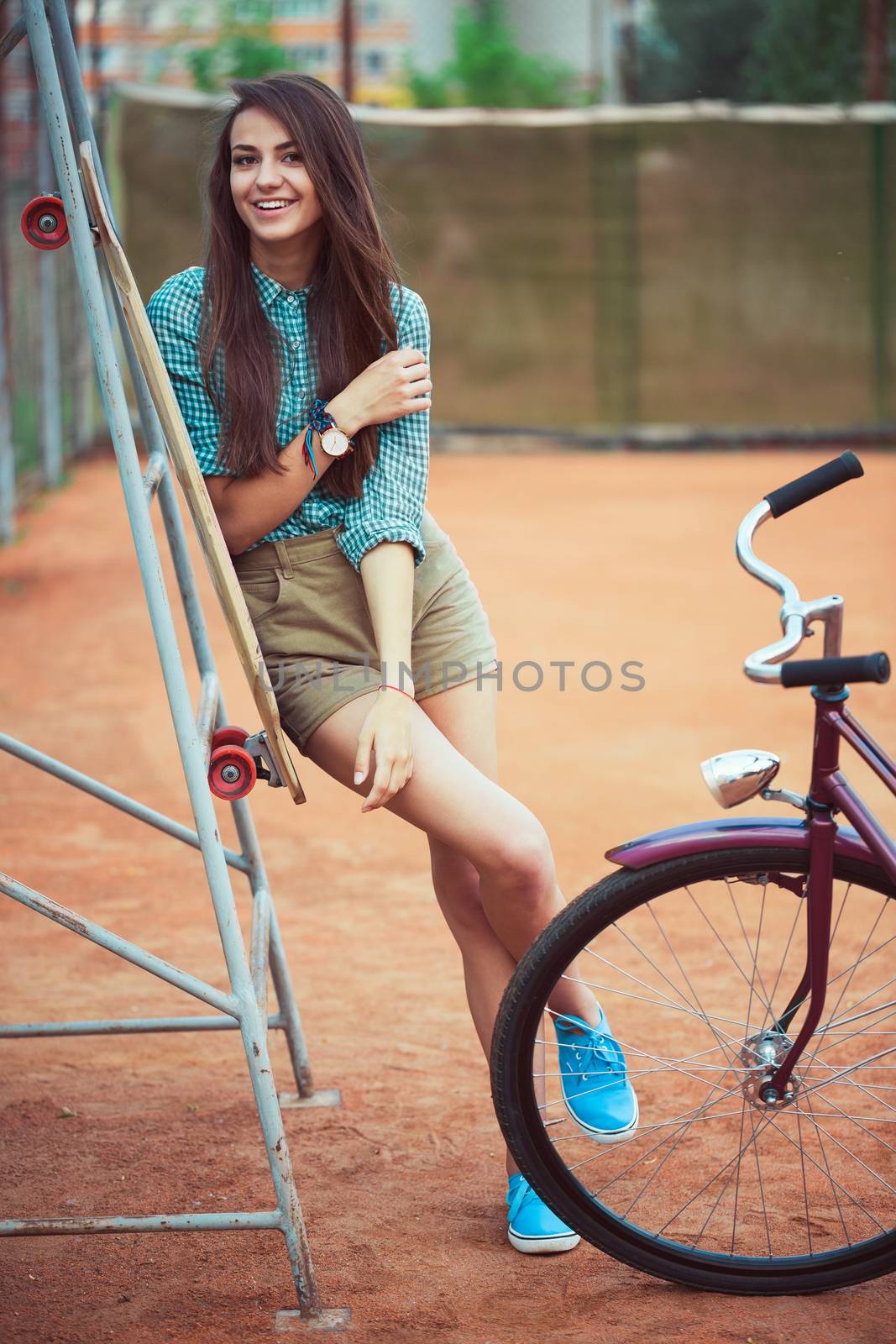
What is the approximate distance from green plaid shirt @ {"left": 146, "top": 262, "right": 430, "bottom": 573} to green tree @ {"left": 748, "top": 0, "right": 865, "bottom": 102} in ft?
43.1

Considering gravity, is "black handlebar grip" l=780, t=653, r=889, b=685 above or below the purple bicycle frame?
above

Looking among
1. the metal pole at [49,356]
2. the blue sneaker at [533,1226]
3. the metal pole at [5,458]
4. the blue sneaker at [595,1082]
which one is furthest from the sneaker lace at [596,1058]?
the metal pole at [49,356]

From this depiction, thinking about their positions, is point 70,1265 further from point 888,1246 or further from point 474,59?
point 474,59

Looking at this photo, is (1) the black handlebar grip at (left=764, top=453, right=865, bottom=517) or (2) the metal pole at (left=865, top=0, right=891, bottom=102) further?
(2) the metal pole at (left=865, top=0, right=891, bottom=102)

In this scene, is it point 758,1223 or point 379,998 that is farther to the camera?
point 379,998

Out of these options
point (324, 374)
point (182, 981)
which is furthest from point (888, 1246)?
point (324, 374)

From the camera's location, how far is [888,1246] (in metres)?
2.39

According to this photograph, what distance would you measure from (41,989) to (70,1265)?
1.23 m

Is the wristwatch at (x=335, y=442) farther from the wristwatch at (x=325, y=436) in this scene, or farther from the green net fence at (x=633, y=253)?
the green net fence at (x=633, y=253)

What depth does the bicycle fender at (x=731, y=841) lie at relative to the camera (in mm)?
2242

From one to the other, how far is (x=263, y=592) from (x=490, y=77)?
24.5 metres

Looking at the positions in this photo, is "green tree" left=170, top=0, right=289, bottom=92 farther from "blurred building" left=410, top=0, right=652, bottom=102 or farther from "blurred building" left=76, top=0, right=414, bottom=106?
"blurred building" left=410, top=0, right=652, bottom=102

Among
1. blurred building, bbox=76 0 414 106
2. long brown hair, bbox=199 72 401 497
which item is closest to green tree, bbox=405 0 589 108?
blurred building, bbox=76 0 414 106

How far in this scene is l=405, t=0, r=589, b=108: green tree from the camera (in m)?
24.4
